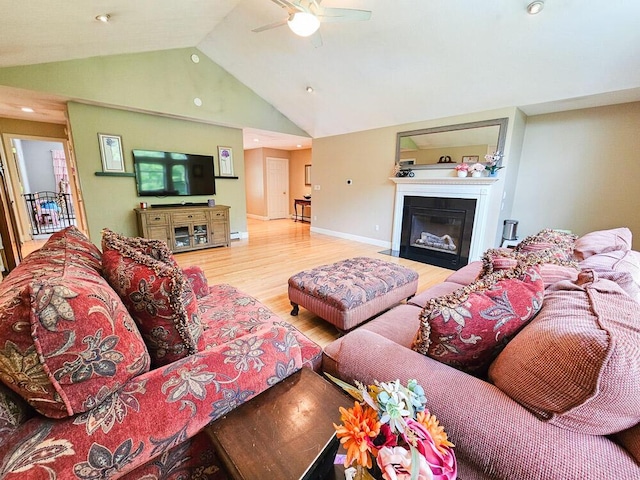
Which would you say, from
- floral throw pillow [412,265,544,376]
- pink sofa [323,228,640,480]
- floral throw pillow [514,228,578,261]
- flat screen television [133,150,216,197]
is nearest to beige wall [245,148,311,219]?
flat screen television [133,150,216,197]

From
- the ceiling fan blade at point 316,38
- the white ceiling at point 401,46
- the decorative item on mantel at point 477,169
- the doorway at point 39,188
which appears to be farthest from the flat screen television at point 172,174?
the decorative item on mantel at point 477,169

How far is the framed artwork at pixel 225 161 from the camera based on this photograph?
5.36m

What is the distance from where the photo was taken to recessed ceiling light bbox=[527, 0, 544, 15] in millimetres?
2332

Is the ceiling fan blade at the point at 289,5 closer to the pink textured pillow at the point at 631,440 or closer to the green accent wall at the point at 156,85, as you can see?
the green accent wall at the point at 156,85

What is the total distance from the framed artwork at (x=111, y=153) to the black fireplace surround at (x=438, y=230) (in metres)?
4.76

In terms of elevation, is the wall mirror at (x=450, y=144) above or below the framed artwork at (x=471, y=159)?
above

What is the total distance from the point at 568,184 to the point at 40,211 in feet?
33.7

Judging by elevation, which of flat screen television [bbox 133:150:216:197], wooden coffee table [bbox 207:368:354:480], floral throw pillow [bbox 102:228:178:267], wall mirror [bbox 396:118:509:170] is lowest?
wooden coffee table [bbox 207:368:354:480]

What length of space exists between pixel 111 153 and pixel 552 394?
5453 mm

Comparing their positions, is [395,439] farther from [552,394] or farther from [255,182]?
[255,182]

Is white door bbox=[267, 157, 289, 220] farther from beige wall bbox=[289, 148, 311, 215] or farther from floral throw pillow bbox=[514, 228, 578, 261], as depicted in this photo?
floral throw pillow bbox=[514, 228, 578, 261]

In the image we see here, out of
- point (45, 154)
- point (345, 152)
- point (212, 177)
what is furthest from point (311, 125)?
point (45, 154)

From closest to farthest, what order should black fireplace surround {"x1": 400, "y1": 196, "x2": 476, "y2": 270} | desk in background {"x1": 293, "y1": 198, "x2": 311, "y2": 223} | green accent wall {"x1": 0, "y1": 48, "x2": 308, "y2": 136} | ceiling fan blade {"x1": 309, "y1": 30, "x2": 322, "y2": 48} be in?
1. ceiling fan blade {"x1": 309, "y1": 30, "x2": 322, "y2": 48}
2. green accent wall {"x1": 0, "y1": 48, "x2": 308, "y2": 136}
3. black fireplace surround {"x1": 400, "y1": 196, "x2": 476, "y2": 270}
4. desk in background {"x1": 293, "y1": 198, "x2": 311, "y2": 223}

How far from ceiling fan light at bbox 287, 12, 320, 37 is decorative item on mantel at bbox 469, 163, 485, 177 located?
2.78m
